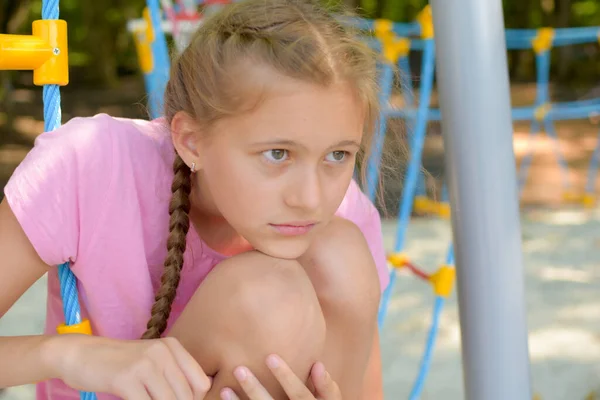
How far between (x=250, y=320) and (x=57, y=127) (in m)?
0.25

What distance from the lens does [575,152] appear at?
4.46 metres

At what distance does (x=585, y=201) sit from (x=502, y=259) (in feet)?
8.96

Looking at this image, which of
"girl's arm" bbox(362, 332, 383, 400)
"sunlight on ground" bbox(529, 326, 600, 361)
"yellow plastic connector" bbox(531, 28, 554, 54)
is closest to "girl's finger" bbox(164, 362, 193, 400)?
"girl's arm" bbox(362, 332, 383, 400)

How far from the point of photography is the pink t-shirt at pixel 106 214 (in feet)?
2.43

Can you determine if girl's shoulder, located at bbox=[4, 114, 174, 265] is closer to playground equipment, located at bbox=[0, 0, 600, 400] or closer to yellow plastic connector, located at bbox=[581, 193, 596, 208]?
playground equipment, located at bbox=[0, 0, 600, 400]

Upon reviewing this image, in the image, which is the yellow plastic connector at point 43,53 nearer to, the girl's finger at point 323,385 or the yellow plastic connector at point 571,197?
the girl's finger at point 323,385

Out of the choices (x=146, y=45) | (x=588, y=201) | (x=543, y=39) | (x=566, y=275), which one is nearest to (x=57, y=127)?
(x=146, y=45)

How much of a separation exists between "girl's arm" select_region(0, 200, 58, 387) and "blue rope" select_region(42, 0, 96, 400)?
0.02m

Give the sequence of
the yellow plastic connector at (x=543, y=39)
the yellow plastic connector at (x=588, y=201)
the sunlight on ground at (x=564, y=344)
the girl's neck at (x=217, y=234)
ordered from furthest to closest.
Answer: the yellow plastic connector at (x=588, y=201), the yellow plastic connector at (x=543, y=39), the sunlight on ground at (x=564, y=344), the girl's neck at (x=217, y=234)

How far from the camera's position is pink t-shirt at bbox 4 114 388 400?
74 centimetres

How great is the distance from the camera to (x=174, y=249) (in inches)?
31.0

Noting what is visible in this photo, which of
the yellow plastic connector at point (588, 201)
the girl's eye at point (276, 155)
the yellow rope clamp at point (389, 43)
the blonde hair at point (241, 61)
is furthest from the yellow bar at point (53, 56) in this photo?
the yellow plastic connector at point (588, 201)

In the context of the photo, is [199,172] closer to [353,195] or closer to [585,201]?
[353,195]

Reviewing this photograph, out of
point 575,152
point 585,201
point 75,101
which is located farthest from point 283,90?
point 75,101
